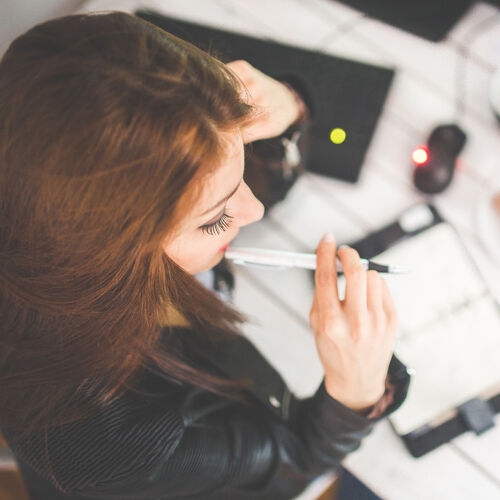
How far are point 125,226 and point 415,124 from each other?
629mm

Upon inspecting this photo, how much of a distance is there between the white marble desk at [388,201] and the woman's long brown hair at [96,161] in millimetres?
312

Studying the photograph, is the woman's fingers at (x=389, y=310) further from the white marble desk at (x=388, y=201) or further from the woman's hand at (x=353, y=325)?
the white marble desk at (x=388, y=201)

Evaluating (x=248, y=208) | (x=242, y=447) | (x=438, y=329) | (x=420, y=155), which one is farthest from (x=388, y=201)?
(x=242, y=447)

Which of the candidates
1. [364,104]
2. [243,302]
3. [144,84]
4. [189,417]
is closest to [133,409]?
[189,417]

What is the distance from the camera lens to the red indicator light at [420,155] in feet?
2.58

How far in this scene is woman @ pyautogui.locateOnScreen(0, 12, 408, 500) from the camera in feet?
1.29

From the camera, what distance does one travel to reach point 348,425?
0.65 meters

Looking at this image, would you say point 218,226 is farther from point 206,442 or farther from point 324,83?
point 324,83

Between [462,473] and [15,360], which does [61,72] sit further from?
[462,473]

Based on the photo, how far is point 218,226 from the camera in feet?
1.78

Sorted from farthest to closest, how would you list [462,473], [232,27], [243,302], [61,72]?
[232,27] → [243,302] → [462,473] → [61,72]

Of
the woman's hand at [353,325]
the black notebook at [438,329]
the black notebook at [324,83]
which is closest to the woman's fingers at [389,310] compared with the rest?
the woman's hand at [353,325]

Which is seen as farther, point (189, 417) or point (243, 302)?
point (243, 302)

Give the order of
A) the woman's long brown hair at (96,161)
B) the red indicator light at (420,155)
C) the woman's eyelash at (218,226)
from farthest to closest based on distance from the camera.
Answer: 1. the red indicator light at (420,155)
2. the woman's eyelash at (218,226)
3. the woman's long brown hair at (96,161)
